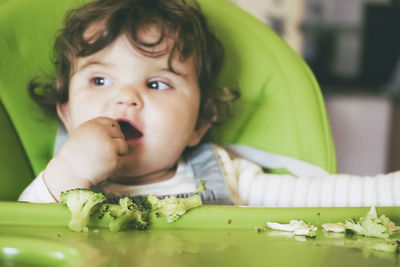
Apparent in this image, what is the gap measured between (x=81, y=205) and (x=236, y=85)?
21.9 inches

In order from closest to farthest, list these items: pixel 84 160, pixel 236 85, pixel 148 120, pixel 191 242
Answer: pixel 191 242, pixel 84 160, pixel 148 120, pixel 236 85

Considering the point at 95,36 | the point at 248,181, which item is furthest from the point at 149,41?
the point at 248,181

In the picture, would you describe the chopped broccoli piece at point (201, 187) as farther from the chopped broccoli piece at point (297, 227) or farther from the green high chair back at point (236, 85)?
the chopped broccoli piece at point (297, 227)

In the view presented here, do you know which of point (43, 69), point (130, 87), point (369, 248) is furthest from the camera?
point (43, 69)

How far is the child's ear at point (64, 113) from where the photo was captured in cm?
94

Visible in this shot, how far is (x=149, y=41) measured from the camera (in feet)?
2.85

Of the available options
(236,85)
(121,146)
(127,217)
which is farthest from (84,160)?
(236,85)

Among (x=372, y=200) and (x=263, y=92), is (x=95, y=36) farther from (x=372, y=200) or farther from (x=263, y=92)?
(x=372, y=200)

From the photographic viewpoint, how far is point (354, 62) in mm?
2883

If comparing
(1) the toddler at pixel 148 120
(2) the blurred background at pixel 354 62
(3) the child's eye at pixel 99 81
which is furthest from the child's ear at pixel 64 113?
(2) the blurred background at pixel 354 62

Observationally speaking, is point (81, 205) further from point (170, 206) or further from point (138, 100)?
point (138, 100)

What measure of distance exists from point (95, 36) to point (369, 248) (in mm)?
569

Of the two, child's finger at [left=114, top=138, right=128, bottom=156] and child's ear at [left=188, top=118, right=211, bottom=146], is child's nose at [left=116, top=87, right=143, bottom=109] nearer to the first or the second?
child's finger at [left=114, top=138, right=128, bottom=156]

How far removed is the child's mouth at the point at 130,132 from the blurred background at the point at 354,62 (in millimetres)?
1831
